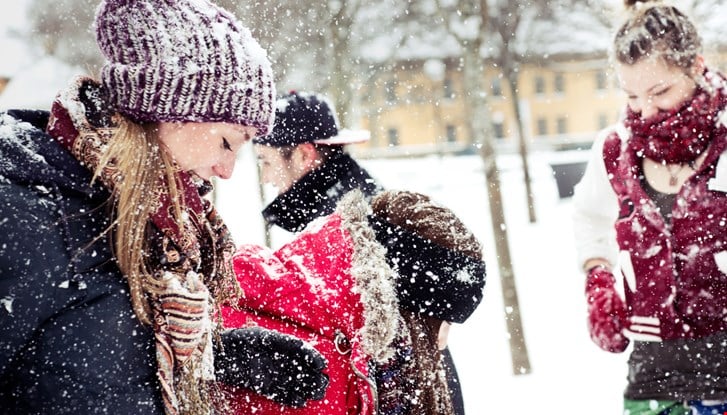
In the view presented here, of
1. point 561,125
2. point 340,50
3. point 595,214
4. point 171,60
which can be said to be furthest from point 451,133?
point 171,60

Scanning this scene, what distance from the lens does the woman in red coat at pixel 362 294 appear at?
1950mm

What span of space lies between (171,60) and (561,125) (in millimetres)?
55846

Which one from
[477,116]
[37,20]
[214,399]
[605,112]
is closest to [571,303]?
[477,116]

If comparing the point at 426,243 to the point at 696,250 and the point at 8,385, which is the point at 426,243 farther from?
the point at 8,385

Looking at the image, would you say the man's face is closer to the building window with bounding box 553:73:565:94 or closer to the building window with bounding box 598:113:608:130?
the building window with bounding box 553:73:565:94

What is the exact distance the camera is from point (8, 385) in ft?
4.71

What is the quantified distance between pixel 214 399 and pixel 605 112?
54.6 meters

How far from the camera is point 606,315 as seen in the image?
2.69 metres

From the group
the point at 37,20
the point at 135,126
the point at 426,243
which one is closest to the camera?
the point at 135,126

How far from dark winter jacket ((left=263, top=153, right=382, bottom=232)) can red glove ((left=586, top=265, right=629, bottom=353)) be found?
102cm

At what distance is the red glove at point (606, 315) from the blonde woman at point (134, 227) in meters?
1.29

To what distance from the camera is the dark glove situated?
6.02 feet

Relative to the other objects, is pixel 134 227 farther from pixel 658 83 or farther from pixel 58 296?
pixel 658 83

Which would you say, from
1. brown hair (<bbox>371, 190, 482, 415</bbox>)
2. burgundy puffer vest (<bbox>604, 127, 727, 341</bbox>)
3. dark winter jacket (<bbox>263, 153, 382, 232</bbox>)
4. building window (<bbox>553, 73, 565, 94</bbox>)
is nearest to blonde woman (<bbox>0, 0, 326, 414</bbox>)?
brown hair (<bbox>371, 190, 482, 415</bbox>)
